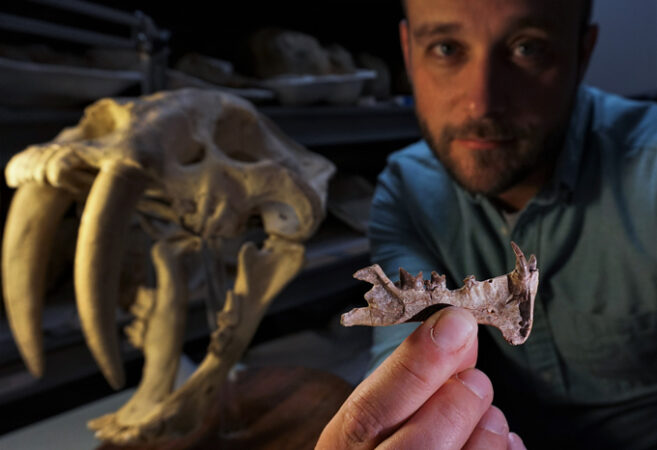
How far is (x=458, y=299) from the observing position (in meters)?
0.34

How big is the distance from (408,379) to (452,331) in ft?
0.14

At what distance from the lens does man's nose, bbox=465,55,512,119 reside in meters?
0.54

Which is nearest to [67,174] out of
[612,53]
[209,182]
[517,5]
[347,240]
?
[209,182]

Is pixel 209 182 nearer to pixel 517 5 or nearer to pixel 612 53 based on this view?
pixel 517 5

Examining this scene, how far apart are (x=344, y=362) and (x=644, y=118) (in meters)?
0.65

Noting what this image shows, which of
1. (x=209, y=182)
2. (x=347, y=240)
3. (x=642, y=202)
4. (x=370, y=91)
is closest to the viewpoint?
(x=642, y=202)

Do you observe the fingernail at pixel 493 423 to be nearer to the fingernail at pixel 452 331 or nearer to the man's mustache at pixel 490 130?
the fingernail at pixel 452 331

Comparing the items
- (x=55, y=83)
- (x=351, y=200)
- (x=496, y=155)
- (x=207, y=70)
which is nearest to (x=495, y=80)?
(x=496, y=155)

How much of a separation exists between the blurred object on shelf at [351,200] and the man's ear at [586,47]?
0.84 m

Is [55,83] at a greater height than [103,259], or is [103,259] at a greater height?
[55,83]

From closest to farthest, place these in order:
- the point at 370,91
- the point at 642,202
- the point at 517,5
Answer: the point at 517,5, the point at 642,202, the point at 370,91

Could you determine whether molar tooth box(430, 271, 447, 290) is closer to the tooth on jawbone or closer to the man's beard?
the tooth on jawbone

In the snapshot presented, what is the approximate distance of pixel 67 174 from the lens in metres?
0.74

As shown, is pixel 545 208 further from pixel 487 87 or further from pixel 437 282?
pixel 437 282
